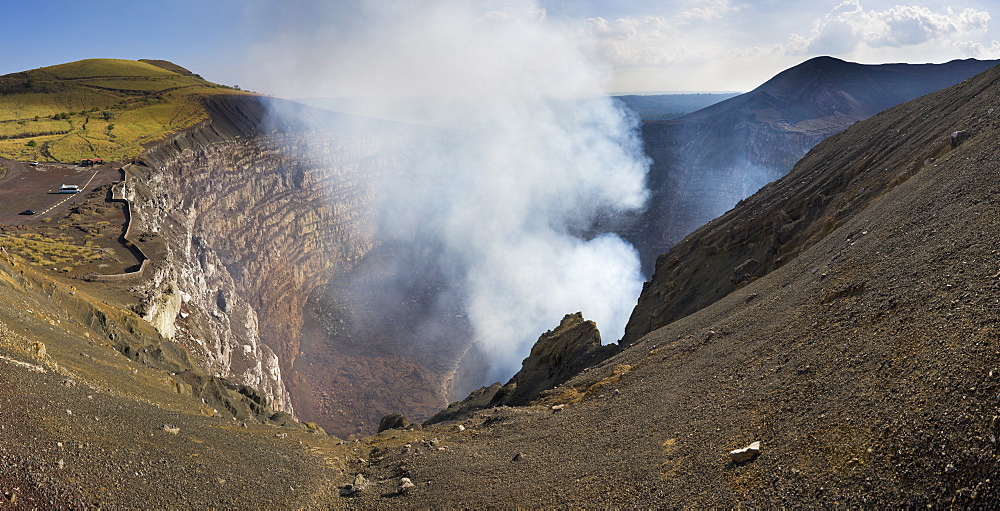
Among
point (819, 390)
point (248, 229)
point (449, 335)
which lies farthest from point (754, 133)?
point (819, 390)

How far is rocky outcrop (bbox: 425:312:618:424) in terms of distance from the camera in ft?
104

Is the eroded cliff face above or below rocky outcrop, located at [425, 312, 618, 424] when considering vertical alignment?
above

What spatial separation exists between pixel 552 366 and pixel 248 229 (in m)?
58.6

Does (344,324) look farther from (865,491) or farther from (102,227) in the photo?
(865,491)

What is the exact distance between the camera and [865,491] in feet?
29.7

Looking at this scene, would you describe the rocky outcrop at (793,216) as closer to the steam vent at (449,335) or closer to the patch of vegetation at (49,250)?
the steam vent at (449,335)

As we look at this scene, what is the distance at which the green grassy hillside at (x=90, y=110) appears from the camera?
→ 6662cm

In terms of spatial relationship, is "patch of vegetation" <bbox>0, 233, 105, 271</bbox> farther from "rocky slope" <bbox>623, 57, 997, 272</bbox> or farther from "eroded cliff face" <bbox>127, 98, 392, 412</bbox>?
"rocky slope" <bbox>623, 57, 997, 272</bbox>

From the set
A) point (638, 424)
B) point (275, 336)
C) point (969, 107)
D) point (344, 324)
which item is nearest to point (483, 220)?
point (344, 324)

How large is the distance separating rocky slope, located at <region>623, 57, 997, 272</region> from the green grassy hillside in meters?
92.2

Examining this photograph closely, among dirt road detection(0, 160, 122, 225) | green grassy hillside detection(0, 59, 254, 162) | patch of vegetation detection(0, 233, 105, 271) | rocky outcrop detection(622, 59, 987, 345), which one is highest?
green grassy hillside detection(0, 59, 254, 162)

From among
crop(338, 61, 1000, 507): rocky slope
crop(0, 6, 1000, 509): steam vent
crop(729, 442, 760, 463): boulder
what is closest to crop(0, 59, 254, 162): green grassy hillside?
crop(0, 6, 1000, 509): steam vent

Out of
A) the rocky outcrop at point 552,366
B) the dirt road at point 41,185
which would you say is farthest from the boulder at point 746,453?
the dirt road at point 41,185

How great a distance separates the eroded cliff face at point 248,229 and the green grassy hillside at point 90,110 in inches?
252
